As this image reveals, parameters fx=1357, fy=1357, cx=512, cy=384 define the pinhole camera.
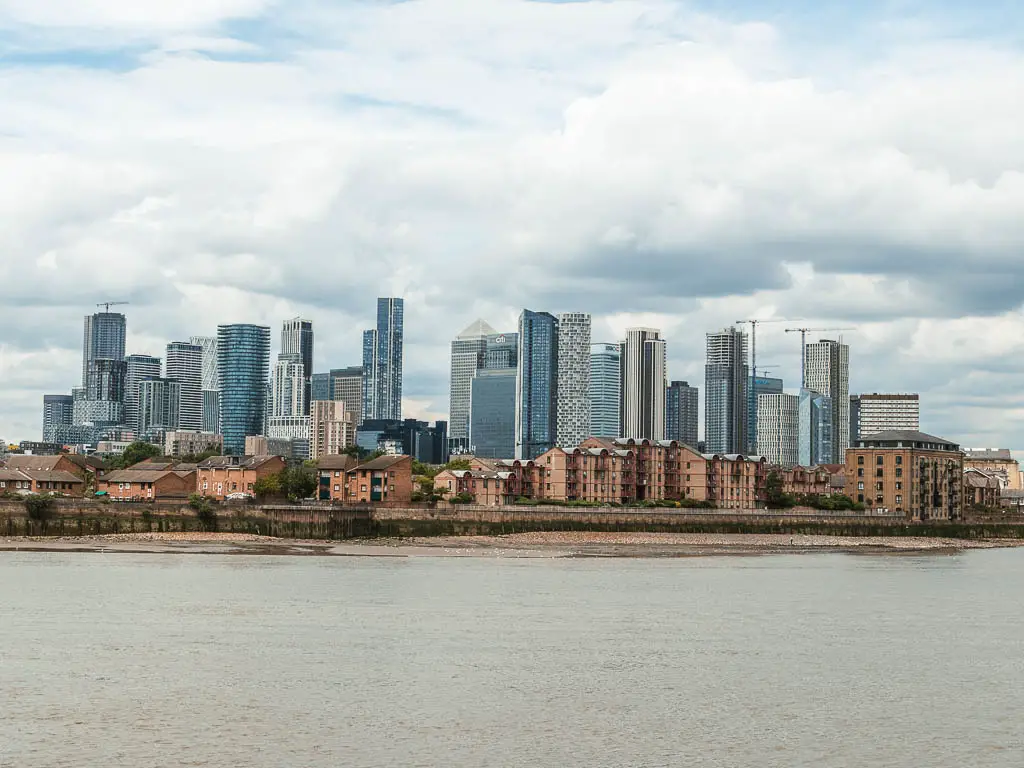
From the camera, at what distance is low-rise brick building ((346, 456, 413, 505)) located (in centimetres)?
17525

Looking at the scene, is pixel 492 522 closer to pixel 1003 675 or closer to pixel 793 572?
pixel 793 572

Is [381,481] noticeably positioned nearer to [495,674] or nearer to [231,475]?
[231,475]

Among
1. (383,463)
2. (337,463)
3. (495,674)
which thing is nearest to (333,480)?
(337,463)

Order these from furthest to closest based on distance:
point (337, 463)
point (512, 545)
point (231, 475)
→ point (231, 475) → point (337, 463) → point (512, 545)

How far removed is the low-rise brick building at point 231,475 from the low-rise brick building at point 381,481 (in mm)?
13109

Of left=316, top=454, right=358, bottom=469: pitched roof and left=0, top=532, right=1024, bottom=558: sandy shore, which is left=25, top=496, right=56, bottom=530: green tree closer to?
left=0, top=532, right=1024, bottom=558: sandy shore

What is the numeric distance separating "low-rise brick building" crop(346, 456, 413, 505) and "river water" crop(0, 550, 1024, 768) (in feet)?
267

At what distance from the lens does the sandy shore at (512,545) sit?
12525 cm

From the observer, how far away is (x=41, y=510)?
5512 inches

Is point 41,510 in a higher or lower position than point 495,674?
higher

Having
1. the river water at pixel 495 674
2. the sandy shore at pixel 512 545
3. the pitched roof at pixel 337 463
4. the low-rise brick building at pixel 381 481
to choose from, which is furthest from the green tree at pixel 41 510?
the river water at pixel 495 674

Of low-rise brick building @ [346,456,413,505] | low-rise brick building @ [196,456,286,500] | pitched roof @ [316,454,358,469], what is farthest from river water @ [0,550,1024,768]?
low-rise brick building @ [196,456,286,500]

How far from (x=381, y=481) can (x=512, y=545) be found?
1386 inches

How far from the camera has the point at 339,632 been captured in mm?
64938
